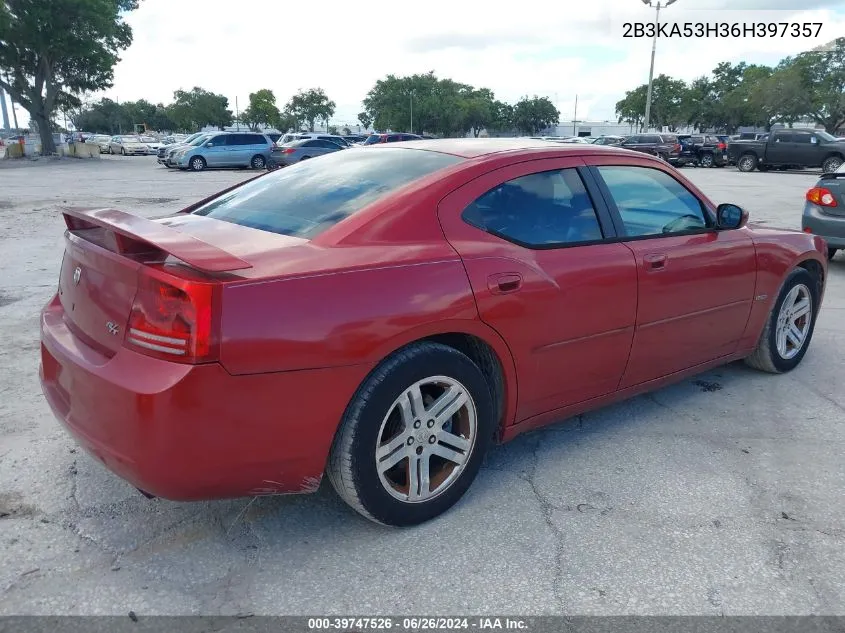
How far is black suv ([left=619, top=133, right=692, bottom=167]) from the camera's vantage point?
31000 millimetres

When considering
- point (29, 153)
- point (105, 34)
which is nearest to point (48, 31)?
point (105, 34)

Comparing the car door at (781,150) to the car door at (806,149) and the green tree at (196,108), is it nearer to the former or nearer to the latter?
the car door at (806,149)

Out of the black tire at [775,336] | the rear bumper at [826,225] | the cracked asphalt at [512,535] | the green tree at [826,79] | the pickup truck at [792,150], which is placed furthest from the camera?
the green tree at [826,79]

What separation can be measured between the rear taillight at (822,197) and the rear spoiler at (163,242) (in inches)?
300

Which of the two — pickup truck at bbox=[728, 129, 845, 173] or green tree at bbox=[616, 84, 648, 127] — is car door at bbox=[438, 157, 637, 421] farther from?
green tree at bbox=[616, 84, 648, 127]

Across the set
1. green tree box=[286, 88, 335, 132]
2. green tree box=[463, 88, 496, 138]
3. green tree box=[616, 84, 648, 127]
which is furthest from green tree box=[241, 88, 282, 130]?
green tree box=[616, 84, 648, 127]

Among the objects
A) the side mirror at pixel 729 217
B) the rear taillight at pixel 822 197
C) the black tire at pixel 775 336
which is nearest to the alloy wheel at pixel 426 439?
the side mirror at pixel 729 217

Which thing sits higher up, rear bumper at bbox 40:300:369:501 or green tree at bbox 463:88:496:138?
green tree at bbox 463:88:496:138

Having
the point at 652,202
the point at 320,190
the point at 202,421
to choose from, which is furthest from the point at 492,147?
the point at 202,421

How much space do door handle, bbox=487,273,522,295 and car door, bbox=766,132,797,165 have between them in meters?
29.2

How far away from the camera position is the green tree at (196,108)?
8106cm

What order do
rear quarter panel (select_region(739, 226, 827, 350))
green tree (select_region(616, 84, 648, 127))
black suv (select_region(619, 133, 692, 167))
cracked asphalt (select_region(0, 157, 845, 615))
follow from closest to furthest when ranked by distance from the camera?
cracked asphalt (select_region(0, 157, 845, 615))
rear quarter panel (select_region(739, 226, 827, 350))
black suv (select_region(619, 133, 692, 167))
green tree (select_region(616, 84, 648, 127))

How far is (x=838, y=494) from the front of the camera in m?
3.09

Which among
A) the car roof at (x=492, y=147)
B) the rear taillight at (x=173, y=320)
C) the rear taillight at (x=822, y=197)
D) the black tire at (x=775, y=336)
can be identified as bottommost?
the black tire at (x=775, y=336)
